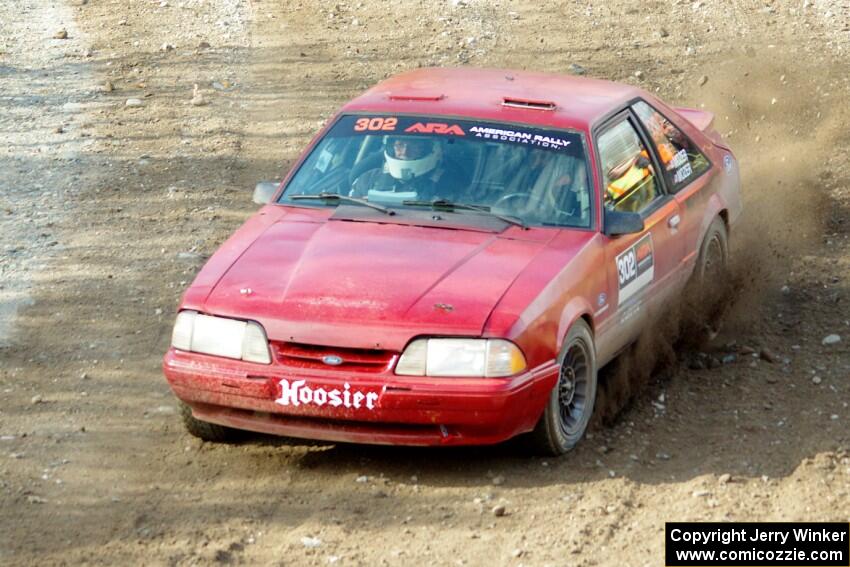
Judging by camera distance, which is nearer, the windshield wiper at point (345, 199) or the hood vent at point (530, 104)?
the windshield wiper at point (345, 199)

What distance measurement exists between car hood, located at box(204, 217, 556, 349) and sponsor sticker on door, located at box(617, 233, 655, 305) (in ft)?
1.63

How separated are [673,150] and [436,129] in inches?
62.6

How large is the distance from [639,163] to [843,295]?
6.83 ft

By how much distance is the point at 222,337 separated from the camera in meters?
6.41

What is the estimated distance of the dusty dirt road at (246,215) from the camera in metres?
6.05

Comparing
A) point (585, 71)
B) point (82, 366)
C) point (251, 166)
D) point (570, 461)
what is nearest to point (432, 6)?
point (585, 71)

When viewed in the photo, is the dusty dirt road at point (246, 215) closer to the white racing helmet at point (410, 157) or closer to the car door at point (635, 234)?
the car door at point (635, 234)

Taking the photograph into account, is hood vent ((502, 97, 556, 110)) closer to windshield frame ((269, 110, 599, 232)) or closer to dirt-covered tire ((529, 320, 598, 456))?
windshield frame ((269, 110, 599, 232))

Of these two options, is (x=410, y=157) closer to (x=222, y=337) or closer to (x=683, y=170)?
(x=222, y=337)

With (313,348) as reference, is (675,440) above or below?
below

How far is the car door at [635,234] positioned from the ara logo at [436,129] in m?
0.70

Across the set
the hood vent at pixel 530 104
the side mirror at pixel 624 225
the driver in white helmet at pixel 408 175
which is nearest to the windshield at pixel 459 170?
the driver in white helmet at pixel 408 175

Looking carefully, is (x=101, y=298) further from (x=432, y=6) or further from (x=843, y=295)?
(x=432, y=6)

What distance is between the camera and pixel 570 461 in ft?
22.3
